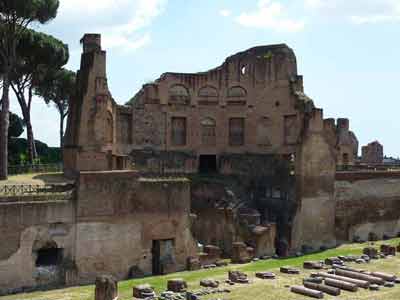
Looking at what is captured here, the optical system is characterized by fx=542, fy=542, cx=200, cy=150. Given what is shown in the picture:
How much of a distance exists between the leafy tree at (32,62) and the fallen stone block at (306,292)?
19569mm

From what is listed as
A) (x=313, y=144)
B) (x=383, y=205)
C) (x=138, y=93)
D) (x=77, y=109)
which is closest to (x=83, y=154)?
(x=77, y=109)

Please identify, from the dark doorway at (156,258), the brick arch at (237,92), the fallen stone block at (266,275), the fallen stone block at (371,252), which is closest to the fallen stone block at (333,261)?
the fallen stone block at (371,252)

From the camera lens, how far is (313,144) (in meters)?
26.2

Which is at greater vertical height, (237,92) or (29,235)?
(237,92)

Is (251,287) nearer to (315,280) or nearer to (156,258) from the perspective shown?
(315,280)

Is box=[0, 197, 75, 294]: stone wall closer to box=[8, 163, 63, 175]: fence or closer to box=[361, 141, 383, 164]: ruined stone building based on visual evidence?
box=[8, 163, 63, 175]: fence

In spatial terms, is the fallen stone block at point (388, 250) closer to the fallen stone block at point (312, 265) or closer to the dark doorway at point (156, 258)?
the fallen stone block at point (312, 265)

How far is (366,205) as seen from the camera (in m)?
27.6

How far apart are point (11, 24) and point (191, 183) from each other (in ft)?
37.7

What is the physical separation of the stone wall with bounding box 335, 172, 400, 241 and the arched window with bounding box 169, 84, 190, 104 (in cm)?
983

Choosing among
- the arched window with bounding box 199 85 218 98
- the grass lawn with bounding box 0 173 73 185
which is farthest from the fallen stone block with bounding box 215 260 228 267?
the arched window with bounding box 199 85 218 98

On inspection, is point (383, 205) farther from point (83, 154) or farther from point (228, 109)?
point (83, 154)

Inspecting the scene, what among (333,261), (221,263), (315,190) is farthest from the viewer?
(315,190)

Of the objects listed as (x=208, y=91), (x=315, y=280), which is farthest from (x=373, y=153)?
(x=315, y=280)
